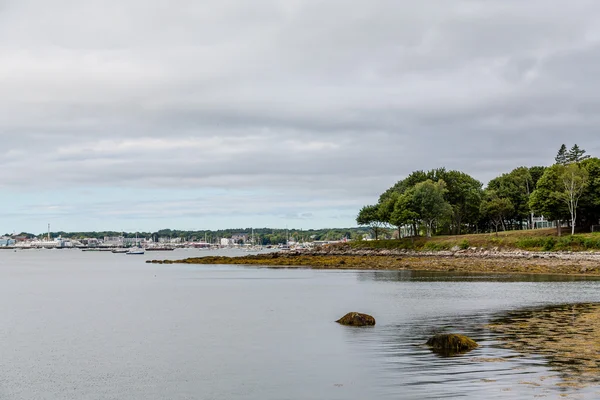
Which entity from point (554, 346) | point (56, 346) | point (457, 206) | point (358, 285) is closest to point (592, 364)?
point (554, 346)

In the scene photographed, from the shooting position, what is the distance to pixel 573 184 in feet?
392

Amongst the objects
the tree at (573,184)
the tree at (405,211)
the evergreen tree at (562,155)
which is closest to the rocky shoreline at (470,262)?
the tree at (405,211)

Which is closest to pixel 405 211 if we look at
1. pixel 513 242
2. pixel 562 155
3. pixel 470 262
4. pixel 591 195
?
pixel 513 242

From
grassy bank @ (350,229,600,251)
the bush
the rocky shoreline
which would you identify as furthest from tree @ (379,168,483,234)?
the bush

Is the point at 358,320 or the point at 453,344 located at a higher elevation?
the point at 453,344

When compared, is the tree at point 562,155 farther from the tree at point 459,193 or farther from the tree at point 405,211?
the tree at point 405,211

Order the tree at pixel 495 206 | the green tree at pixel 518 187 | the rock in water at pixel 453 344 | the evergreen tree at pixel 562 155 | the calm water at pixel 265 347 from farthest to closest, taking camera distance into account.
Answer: the evergreen tree at pixel 562 155, the green tree at pixel 518 187, the tree at pixel 495 206, the rock in water at pixel 453 344, the calm water at pixel 265 347

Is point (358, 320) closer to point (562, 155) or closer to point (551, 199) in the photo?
point (551, 199)

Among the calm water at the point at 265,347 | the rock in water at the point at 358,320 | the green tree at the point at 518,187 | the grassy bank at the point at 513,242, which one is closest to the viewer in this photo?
the calm water at the point at 265,347

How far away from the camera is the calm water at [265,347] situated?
76.9 feet

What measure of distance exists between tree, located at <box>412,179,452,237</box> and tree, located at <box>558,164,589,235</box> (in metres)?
35.6

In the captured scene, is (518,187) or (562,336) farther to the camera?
(518,187)

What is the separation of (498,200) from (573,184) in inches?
1210

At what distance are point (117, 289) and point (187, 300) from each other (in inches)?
798
